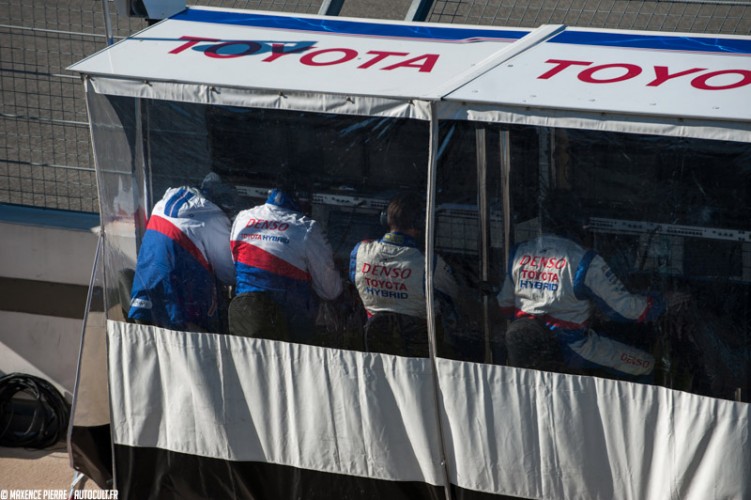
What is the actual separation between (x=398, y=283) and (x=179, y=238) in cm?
100

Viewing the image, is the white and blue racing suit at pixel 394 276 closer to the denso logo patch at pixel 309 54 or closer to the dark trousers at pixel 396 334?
the dark trousers at pixel 396 334

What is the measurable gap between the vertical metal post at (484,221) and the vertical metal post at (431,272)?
175 mm

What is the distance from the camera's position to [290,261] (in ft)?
13.0

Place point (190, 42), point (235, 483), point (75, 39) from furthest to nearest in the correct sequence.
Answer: point (75, 39) → point (190, 42) → point (235, 483)

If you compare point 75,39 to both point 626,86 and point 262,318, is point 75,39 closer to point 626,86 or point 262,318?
point 262,318

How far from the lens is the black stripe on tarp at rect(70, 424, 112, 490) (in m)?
4.35

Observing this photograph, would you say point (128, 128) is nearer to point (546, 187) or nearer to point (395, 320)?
point (395, 320)

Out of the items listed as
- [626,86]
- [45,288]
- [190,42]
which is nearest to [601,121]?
[626,86]

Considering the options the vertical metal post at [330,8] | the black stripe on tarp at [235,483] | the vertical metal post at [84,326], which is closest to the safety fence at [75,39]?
the vertical metal post at [330,8]

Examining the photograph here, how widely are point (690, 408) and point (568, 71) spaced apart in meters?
1.40

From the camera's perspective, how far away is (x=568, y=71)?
12.2 ft

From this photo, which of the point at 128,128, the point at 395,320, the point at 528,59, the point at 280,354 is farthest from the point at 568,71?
the point at 128,128

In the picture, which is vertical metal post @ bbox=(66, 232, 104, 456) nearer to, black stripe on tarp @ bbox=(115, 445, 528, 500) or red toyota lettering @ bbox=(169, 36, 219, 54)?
black stripe on tarp @ bbox=(115, 445, 528, 500)

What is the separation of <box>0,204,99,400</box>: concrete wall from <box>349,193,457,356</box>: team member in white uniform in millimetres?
1832
